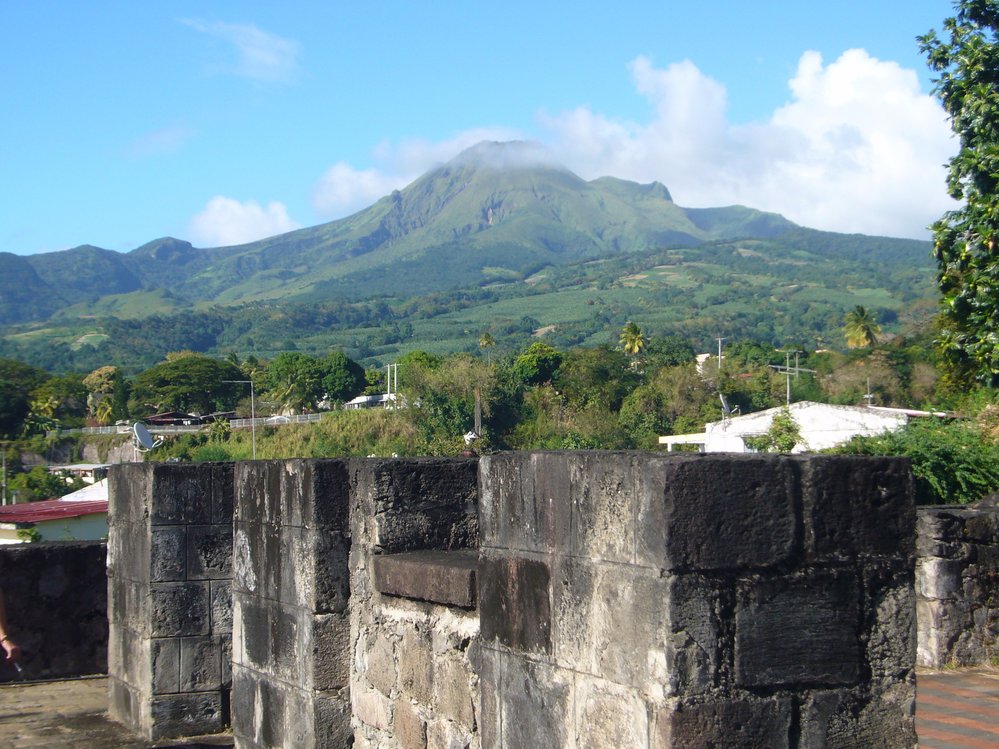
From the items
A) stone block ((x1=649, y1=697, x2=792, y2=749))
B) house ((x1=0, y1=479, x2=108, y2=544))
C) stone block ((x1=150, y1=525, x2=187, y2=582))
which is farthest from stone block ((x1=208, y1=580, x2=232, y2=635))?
house ((x1=0, y1=479, x2=108, y2=544))

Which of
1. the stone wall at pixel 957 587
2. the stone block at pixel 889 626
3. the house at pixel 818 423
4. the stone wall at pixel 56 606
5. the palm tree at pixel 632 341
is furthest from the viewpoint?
the palm tree at pixel 632 341

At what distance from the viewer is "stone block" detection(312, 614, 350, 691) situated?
4.48 m

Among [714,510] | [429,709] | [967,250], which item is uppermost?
[967,250]

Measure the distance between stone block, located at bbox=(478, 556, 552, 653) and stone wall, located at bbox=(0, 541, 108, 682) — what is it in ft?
18.6

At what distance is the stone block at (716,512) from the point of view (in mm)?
2725

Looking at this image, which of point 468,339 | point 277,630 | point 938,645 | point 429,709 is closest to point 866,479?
point 429,709

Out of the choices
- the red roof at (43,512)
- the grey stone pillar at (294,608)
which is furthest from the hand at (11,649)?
the red roof at (43,512)

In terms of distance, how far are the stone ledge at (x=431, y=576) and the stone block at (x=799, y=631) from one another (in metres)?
1.04

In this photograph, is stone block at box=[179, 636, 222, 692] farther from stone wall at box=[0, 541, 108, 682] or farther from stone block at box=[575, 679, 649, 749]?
stone block at box=[575, 679, 649, 749]

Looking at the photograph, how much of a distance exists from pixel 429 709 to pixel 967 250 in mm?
13283

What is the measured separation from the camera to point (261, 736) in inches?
193

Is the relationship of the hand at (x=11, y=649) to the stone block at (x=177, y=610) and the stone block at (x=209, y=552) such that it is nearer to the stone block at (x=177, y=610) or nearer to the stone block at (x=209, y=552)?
the stone block at (x=177, y=610)

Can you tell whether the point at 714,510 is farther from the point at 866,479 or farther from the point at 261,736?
the point at 261,736

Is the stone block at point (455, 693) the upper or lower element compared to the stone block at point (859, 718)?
lower
